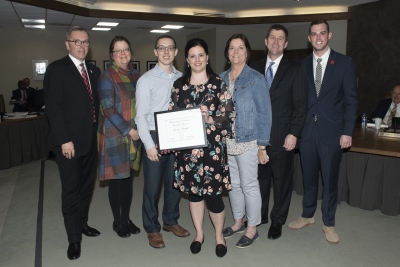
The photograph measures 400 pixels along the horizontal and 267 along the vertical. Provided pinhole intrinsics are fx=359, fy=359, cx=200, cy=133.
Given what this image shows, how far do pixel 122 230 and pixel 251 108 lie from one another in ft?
5.44

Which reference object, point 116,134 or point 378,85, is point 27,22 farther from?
point 378,85

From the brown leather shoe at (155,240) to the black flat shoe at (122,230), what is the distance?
252 mm

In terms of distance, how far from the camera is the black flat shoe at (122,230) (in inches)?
131

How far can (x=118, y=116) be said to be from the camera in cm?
291

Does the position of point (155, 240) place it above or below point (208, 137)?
below

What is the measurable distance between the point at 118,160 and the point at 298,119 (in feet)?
5.10

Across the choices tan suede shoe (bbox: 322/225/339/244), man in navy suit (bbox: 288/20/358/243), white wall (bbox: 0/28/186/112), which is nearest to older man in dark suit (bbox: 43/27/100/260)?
man in navy suit (bbox: 288/20/358/243)

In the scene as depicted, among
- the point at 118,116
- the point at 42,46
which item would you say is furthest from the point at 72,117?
the point at 42,46

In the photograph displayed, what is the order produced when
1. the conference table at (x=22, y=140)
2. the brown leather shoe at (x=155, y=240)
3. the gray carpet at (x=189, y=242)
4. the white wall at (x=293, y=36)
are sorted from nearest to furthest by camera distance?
the gray carpet at (x=189, y=242) → the brown leather shoe at (x=155, y=240) → the conference table at (x=22, y=140) → the white wall at (x=293, y=36)

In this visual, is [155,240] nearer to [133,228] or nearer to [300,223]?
[133,228]

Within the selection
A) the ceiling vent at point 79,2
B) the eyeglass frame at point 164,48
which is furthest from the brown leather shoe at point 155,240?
the ceiling vent at point 79,2

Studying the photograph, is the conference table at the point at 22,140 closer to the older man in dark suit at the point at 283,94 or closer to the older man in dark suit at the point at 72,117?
the older man in dark suit at the point at 72,117

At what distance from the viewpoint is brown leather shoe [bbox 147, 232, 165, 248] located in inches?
122

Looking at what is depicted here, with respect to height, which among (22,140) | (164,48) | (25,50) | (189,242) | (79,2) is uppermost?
(79,2)
